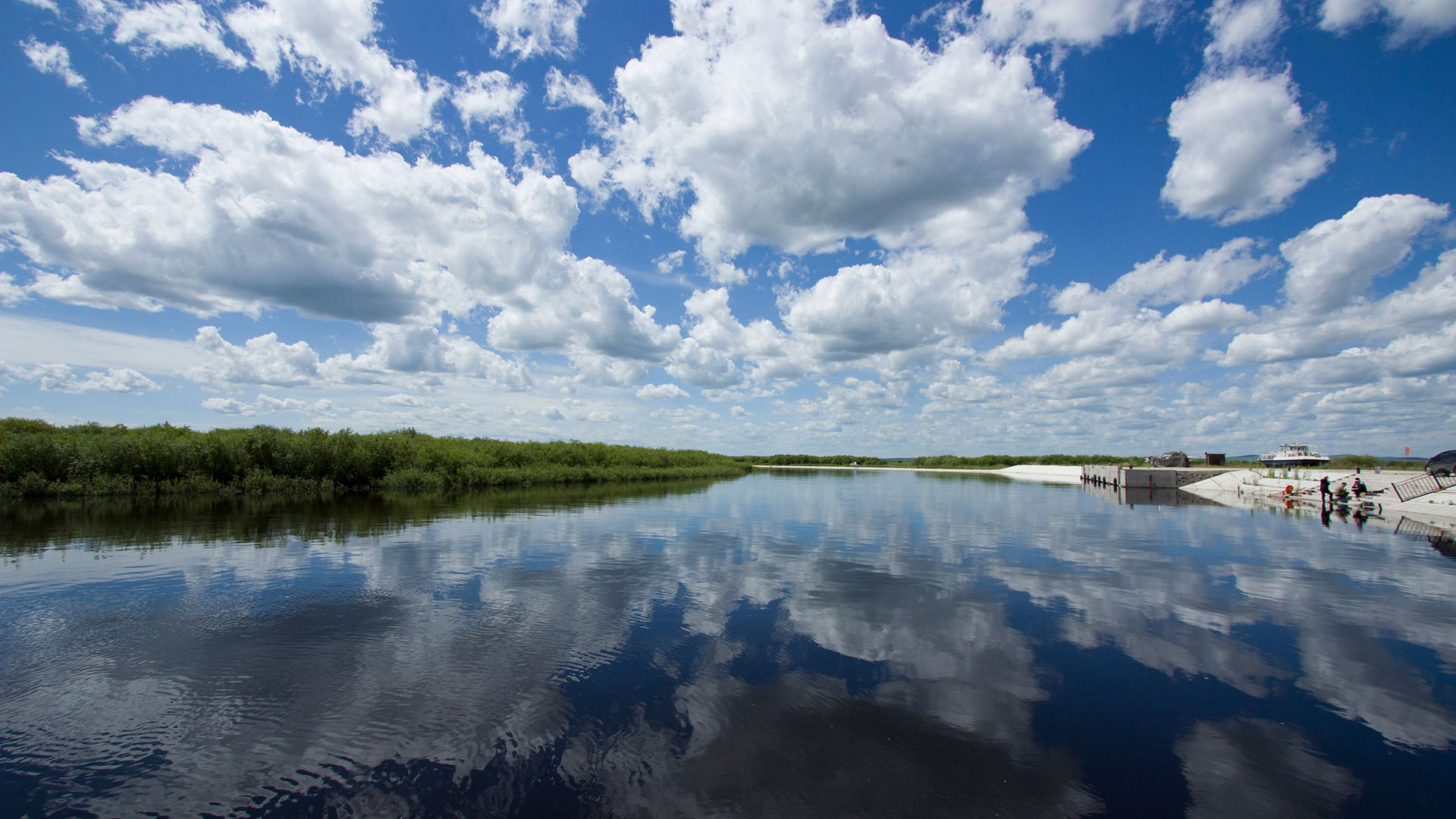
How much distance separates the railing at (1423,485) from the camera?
34.6 m

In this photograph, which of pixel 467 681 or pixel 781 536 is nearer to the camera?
pixel 467 681

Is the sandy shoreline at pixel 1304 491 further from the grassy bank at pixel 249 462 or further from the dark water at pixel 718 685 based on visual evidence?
the grassy bank at pixel 249 462

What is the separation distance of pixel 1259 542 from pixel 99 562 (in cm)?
3929

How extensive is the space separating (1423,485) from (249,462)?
3027 inches

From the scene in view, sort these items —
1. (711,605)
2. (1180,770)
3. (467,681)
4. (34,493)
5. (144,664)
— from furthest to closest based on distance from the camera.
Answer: (34,493)
(711,605)
(144,664)
(467,681)
(1180,770)

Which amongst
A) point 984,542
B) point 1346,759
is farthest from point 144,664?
point 984,542

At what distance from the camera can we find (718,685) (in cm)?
893

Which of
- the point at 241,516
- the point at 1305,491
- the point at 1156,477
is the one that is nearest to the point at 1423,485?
the point at 1305,491

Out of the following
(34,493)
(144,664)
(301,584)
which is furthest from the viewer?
(34,493)

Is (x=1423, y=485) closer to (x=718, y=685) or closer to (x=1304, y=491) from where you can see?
(x=1304, y=491)

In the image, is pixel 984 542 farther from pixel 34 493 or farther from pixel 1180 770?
pixel 34 493

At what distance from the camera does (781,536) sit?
2467cm

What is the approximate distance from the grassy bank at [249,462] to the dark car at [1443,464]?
224 ft

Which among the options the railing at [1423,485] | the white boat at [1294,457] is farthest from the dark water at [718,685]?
the white boat at [1294,457]
